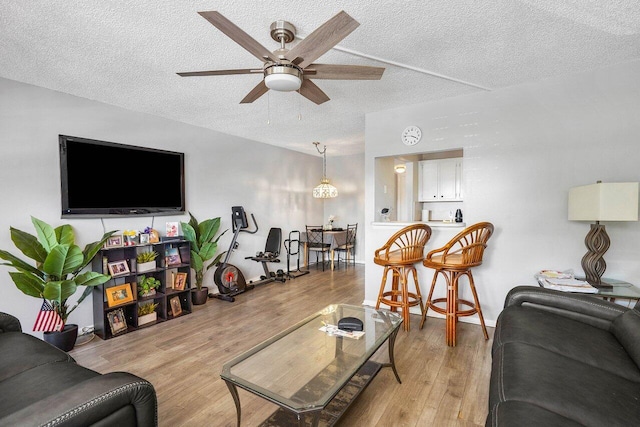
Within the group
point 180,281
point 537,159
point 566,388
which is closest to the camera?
point 566,388

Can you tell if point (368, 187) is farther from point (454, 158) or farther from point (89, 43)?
point (89, 43)

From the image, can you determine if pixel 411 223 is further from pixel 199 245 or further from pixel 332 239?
pixel 199 245

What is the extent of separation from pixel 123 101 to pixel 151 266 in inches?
71.8

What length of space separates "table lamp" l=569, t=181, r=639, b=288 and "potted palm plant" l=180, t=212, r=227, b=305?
152 inches

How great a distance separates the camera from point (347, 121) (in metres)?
4.10

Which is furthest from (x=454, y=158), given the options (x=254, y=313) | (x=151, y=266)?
(x=151, y=266)

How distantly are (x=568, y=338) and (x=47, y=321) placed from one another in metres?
3.74

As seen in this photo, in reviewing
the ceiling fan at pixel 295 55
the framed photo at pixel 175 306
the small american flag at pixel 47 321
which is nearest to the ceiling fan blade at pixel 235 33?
the ceiling fan at pixel 295 55

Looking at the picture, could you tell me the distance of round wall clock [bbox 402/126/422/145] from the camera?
3.42 m

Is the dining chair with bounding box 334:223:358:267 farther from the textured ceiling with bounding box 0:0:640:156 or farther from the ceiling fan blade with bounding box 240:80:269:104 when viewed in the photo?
the ceiling fan blade with bounding box 240:80:269:104

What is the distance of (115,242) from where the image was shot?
3.12 m

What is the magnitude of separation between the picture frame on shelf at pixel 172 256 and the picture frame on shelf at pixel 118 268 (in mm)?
472

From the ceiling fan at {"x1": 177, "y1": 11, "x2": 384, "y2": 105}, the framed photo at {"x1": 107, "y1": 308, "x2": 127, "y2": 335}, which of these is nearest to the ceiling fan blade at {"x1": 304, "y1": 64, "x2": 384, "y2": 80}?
the ceiling fan at {"x1": 177, "y1": 11, "x2": 384, "y2": 105}

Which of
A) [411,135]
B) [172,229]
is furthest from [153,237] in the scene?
[411,135]
